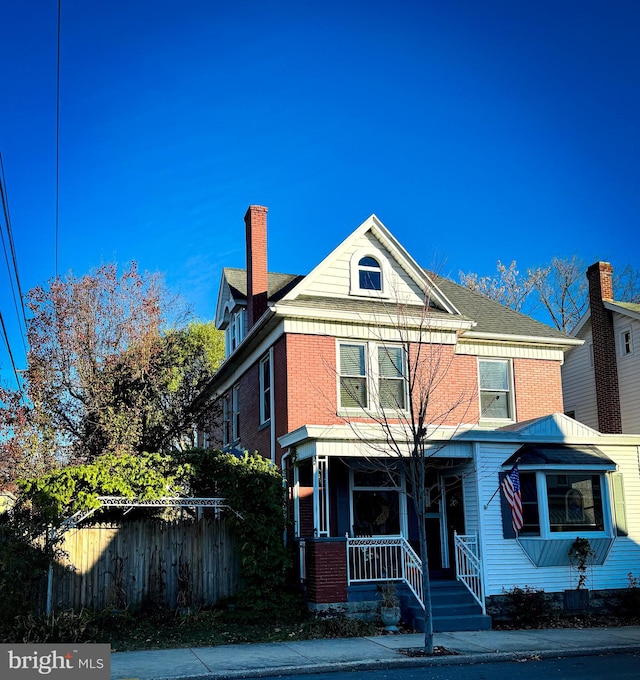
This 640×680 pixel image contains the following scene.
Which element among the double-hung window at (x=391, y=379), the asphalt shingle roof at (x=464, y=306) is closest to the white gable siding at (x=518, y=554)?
the double-hung window at (x=391, y=379)

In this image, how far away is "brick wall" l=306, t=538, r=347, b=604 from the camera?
14.5 meters

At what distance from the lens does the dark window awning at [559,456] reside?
15750mm

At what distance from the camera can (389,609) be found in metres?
14.2

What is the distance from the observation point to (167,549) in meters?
15.1

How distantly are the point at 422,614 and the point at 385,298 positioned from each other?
25.8ft

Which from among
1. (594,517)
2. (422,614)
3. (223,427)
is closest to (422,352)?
(594,517)

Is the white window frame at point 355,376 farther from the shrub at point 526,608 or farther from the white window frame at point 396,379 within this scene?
the shrub at point 526,608

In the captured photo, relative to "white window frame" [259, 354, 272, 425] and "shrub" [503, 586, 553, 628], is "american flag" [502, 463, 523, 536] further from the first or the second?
"white window frame" [259, 354, 272, 425]

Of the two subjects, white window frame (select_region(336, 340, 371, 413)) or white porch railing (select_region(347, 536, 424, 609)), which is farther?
white window frame (select_region(336, 340, 371, 413))

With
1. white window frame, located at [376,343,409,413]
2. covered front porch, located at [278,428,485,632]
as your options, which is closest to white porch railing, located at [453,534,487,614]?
covered front porch, located at [278,428,485,632]

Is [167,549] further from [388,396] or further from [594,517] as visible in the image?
[594,517]

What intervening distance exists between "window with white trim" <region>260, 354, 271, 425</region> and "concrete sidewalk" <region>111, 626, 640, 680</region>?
7314 mm

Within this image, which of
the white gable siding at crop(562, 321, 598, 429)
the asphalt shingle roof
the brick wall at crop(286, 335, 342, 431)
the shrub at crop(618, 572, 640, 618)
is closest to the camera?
the shrub at crop(618, 572, 640, 618)

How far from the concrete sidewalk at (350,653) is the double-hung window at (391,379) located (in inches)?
Result: 232
